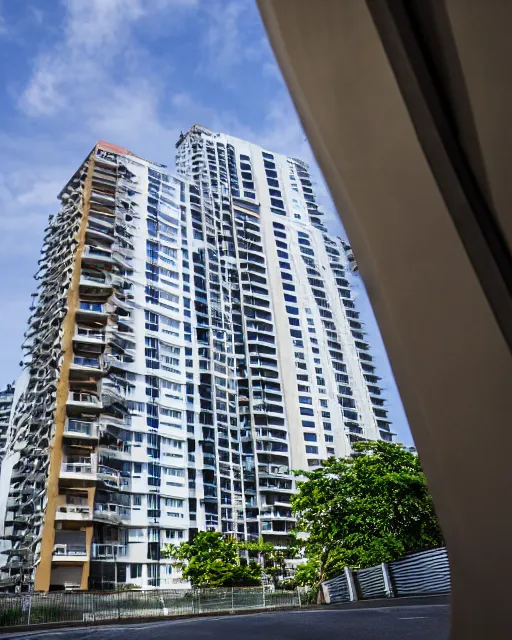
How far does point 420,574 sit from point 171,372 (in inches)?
664

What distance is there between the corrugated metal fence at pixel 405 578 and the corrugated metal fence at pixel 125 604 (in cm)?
400

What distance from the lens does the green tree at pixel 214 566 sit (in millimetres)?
16125

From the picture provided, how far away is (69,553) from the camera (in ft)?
57.8

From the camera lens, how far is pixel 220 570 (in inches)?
645

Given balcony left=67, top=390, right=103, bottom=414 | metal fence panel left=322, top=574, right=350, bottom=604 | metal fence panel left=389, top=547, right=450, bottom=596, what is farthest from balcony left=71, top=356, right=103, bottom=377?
metal fence panel left=389, top=547, right=450, bottom=596

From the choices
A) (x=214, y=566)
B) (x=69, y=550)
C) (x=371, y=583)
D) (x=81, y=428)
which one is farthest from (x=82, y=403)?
(x=371, y=583)

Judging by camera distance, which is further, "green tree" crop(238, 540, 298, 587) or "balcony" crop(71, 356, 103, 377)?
"balcony" crop(71, 356, 103, 377)

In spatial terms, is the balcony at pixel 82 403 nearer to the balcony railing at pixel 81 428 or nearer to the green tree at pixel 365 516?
the balcony railing at pixel 81 428

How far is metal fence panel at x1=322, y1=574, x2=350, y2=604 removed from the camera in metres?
9.62

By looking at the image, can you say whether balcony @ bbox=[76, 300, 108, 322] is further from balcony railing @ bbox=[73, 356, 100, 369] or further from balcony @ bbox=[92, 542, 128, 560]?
balcony @ bbox=[92, 542, 128, 560]

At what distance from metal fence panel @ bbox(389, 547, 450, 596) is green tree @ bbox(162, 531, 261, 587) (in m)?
9.31

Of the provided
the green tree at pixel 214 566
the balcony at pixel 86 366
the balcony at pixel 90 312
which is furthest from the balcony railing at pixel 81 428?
the green tree at pixel 214 566

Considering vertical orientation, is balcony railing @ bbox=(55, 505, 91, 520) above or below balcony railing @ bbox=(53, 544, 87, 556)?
above

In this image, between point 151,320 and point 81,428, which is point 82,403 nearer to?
point 81,428
